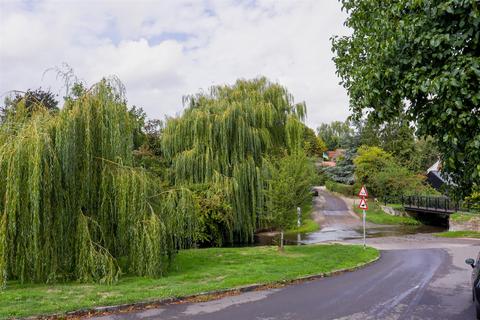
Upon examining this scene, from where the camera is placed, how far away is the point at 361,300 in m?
9.52

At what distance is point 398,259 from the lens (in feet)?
55.1

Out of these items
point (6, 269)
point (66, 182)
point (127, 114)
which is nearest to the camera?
point (6, 269)

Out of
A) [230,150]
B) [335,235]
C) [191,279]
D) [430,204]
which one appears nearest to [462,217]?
[430,204]

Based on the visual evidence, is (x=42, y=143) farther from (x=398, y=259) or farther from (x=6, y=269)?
(x=398, y=259)

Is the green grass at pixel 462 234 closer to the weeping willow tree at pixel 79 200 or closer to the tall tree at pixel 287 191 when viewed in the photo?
the tall tree at pixel 287 191

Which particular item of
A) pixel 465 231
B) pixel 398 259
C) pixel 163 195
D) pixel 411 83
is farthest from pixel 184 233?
pixel 465 231

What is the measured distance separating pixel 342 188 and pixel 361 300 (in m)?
46.1

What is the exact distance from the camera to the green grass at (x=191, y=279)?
→ 8.52 meters

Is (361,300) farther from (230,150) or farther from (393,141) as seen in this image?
(393,141)

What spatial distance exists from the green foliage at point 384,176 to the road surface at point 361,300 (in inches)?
1103

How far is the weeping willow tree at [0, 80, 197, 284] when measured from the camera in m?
10.2

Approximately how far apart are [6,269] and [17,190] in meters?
1.82

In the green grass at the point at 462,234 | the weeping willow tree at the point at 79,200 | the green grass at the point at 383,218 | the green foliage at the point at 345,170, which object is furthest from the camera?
the green foliage at the point at 345,170

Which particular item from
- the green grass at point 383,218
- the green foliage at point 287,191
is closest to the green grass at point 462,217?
the green grass at point 383,218
